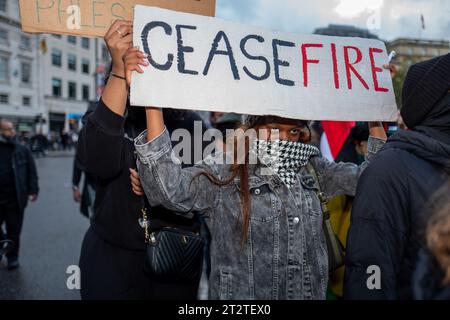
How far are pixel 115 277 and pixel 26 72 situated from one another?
3608cm

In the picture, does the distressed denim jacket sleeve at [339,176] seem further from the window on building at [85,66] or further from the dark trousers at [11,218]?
the window on building at [85,66]

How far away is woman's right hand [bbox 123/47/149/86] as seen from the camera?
4.88 ft

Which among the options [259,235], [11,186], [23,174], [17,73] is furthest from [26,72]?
[259,235]

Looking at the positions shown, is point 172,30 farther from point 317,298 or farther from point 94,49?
point 94,49

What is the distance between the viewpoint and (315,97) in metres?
1.75

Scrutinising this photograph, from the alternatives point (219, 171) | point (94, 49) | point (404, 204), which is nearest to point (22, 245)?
point (219, 171)

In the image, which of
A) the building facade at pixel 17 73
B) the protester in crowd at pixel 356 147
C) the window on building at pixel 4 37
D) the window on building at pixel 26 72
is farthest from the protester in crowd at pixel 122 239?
the window on building at pixel 26 72

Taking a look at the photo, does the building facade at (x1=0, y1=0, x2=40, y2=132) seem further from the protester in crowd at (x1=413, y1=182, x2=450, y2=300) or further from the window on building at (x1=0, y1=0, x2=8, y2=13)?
the protester in crowd at (x1=413, y1=182, x2=450, y2=300)

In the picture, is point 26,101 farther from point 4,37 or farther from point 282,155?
point 282,155

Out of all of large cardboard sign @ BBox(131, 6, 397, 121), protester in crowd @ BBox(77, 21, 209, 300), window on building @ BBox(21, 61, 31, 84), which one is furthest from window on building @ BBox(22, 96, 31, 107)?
large cardboard sign @ BBox(131, 6, 397, 121)

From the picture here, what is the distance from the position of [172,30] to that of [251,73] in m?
0.38

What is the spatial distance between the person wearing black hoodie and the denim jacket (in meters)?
0.32

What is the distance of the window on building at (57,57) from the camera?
115ft

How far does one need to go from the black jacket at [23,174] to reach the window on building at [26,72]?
31.8 metres
